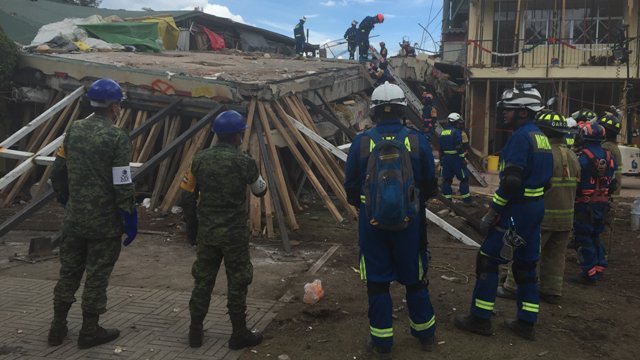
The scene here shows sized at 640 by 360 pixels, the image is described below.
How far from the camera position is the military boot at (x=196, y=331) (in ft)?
13.1

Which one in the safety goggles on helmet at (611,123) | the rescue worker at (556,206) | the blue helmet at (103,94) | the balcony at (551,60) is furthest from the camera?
the balcony at (551,60)

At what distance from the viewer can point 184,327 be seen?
4.40 meters

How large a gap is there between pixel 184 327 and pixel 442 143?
A: 25.9ft

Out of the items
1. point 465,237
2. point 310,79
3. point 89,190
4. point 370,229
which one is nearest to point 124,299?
point 89,190

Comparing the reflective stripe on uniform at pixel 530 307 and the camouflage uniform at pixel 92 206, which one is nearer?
the camouflage uniform at pixel 92 206

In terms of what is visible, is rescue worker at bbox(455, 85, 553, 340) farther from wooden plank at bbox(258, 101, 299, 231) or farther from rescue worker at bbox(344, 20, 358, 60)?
rescue worker at bbox(344, 20, 358, 60)

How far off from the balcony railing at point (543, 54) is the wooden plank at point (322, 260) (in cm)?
1186

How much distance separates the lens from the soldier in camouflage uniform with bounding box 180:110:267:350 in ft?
13.1

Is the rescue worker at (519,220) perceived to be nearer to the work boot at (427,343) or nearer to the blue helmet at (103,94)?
the work boot at (427,343)

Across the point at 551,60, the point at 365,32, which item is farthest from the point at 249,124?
the point at 551,60

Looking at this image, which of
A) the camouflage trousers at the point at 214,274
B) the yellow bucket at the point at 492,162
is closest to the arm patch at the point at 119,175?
the camouflage trousers at the point at 214,274

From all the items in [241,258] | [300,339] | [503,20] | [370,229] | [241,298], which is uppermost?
[503,20]

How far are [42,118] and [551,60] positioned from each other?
14909mm

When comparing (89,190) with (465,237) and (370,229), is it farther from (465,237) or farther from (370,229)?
(465,237)
